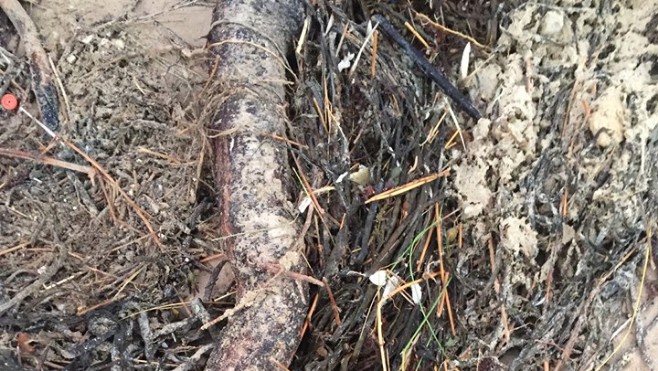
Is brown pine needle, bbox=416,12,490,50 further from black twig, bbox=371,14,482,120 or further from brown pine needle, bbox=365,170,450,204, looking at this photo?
brown pine needle, bbox=365,170,450,204

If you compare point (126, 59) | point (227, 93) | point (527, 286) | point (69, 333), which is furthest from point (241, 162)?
point (527, 286)

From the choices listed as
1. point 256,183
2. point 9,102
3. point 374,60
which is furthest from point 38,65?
point 374,60

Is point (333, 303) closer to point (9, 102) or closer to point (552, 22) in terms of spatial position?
point (552, 22)

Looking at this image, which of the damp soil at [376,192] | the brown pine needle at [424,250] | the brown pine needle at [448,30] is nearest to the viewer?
the damp soil at [376,192]

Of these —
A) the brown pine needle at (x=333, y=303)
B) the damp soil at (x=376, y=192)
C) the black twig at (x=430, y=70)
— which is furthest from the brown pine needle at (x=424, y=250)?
the black twig at (x=430, y=70)

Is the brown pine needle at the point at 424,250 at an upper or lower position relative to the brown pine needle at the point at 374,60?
lower

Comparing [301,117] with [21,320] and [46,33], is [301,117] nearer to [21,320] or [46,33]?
[46,33]

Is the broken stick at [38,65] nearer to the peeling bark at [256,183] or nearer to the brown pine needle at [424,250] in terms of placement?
the peeling bark at [256,183]

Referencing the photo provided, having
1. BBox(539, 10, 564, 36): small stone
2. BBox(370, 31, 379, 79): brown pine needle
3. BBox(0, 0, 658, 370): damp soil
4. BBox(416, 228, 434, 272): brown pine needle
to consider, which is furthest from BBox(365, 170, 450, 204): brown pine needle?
BBox(539, 10, 564, 36): small stone
